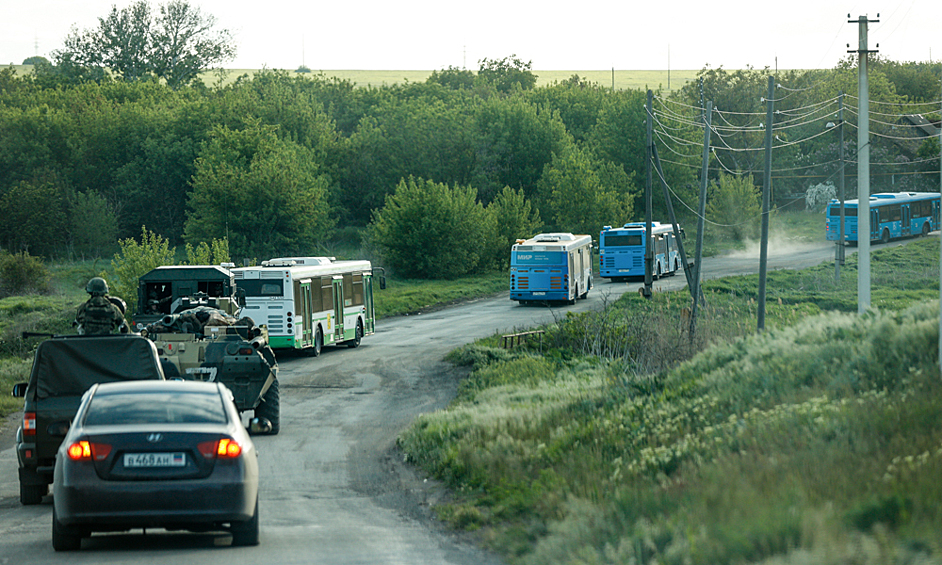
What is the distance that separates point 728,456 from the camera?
932cm

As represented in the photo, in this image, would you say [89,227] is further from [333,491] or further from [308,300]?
[333,491]

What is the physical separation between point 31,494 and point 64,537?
12.2 feet

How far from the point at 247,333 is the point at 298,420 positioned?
6.35 ft

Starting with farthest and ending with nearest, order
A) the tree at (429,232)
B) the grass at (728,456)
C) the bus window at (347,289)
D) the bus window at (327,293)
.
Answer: the tree at (429,232) → the bus window at (347,289) → the bus window at (327,293) → the grass at (728,456)

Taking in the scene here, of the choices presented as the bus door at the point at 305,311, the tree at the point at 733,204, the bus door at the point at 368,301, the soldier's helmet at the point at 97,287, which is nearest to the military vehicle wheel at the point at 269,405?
the soldier's helmet at the point at 97,287

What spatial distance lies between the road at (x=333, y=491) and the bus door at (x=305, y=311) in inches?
27.9

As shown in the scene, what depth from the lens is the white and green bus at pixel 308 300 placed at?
29.3 metres

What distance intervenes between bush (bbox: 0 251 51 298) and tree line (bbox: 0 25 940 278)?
10420 millimetres

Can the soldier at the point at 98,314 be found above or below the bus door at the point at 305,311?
above

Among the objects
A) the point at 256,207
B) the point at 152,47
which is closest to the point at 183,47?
the point at 152,47

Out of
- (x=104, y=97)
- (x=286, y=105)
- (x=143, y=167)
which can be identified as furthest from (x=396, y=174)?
(x=104, y=97)

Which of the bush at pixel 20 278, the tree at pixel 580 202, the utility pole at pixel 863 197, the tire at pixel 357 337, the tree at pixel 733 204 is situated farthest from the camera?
the tree at pixel 733 204

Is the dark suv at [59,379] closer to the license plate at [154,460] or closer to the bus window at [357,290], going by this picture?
the license plate at [154,460]

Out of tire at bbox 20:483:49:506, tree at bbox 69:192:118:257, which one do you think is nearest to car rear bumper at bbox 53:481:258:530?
tire at bbox 20:483:49:506
